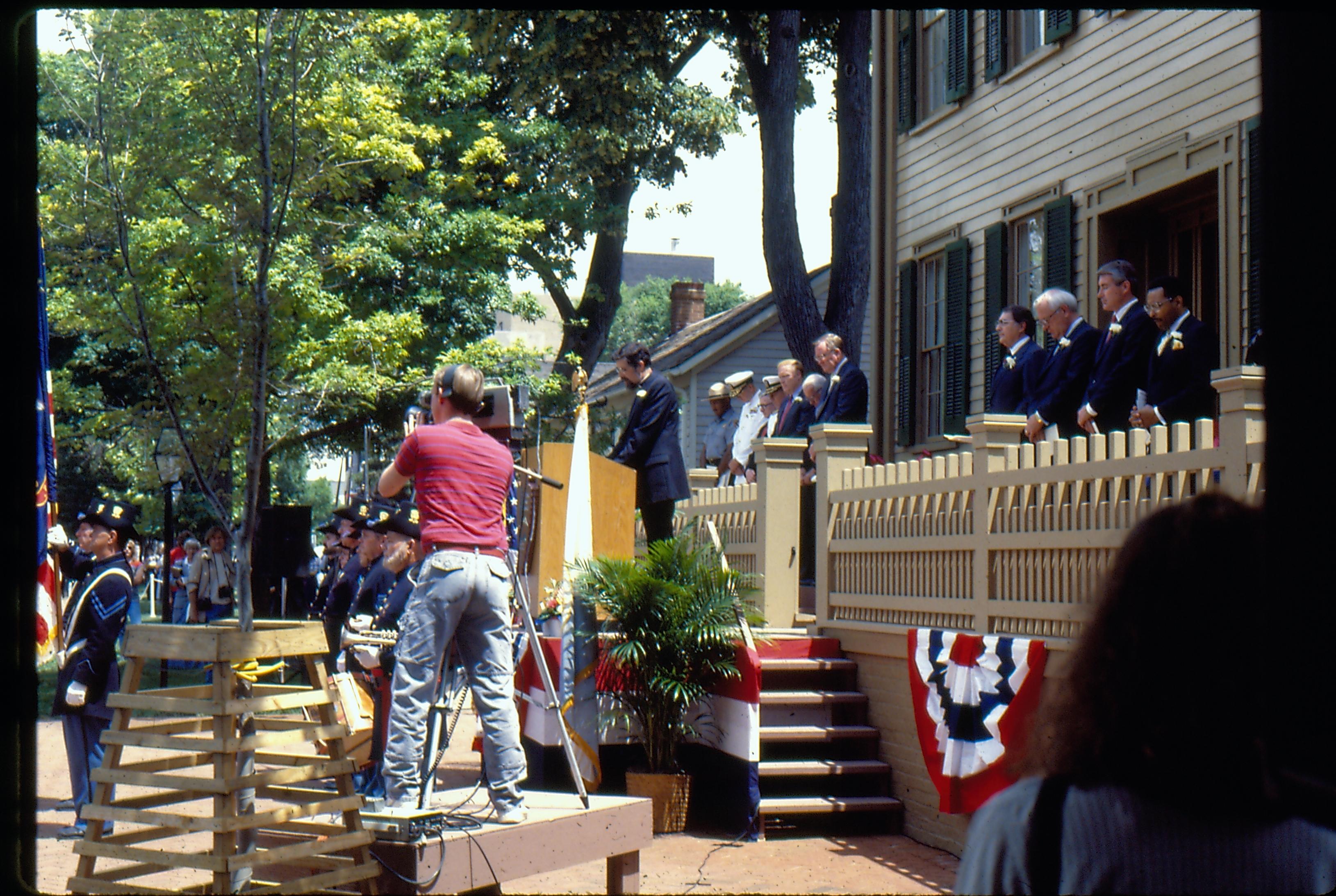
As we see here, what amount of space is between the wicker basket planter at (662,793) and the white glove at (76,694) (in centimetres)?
358

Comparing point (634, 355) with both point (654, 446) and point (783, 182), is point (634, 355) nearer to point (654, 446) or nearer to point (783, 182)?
point (654, 446)

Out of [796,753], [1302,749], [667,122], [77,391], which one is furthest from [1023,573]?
[77,391]

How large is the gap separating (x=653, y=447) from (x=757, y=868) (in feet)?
12.0

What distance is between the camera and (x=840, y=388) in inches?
433

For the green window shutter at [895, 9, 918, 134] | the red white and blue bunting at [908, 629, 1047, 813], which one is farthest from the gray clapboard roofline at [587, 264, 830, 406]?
the red white and blue bunting at [908, 629, 1047, 813]

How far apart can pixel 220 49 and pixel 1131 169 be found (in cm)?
1173

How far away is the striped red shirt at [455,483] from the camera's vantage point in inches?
231

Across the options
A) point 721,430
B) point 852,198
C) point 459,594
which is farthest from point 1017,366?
point 852,198

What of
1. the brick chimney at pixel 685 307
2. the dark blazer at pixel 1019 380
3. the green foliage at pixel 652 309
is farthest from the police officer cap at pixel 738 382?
the green foliage at pixel 652 309

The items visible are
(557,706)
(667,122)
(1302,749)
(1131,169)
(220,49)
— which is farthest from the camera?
(667,122)

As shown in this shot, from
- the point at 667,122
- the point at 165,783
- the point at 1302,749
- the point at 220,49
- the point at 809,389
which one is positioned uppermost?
the point at 667,122

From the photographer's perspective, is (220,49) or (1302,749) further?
(220,49)

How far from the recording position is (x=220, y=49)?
1719 centimetres

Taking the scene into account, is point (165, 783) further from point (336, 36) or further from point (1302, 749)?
point (336, 36)
